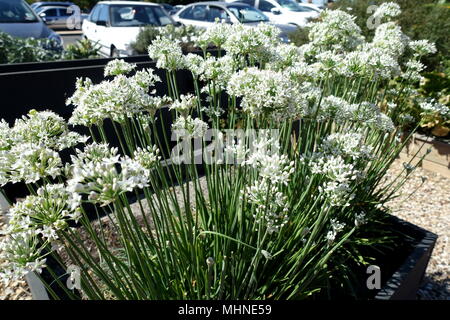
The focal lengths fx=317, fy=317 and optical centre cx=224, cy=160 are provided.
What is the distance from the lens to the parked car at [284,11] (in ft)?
39.2

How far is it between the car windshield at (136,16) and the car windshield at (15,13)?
76.0 inches

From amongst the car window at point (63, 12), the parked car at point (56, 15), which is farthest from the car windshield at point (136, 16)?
the car window at point (63, 12)

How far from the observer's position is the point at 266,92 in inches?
53.1

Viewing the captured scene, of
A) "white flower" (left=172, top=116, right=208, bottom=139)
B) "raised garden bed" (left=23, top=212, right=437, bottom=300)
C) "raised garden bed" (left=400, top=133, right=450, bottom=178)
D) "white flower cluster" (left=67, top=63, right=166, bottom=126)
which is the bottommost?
"raised garden bed" (left=400, top=133, right=450, bottom=178)

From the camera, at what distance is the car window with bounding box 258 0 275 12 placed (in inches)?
496

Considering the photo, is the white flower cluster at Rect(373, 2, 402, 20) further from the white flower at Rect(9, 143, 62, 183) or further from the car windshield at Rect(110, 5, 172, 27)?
the car windshield at Rect(110, 5, 172, 27)

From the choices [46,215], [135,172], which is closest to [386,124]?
[135,172]

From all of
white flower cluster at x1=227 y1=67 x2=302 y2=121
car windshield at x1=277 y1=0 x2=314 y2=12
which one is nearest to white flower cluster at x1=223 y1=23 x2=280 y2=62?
white flower cluster at x1=227 y1=67 x2=302 y2=121

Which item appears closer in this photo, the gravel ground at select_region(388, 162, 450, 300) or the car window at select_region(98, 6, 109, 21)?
the gravel ground at select_region(388, 162, 450, 300)

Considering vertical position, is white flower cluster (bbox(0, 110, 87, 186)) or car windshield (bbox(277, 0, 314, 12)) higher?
white flower cluster (bbox(0, 110, 87, 186))

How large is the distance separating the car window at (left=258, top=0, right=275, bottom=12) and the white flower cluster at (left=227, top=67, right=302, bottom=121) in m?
12.5

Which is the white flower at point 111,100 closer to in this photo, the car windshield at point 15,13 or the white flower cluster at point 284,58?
the white flower cluster at point 284,58
